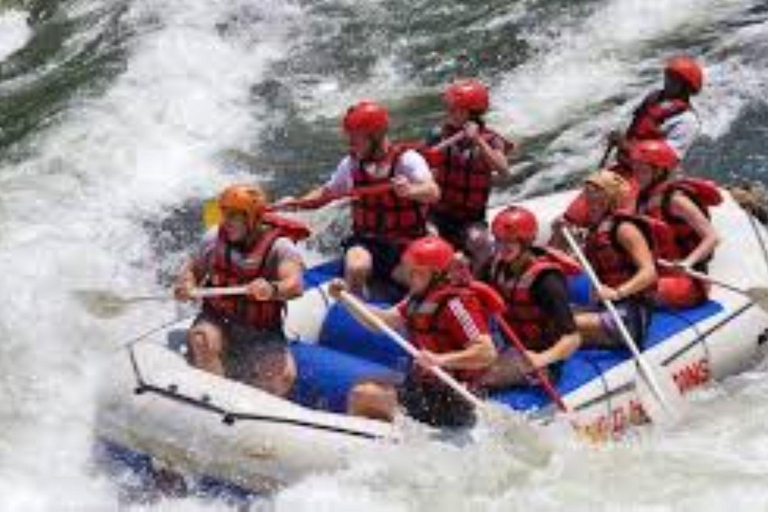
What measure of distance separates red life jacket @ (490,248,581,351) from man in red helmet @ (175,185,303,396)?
96 cm

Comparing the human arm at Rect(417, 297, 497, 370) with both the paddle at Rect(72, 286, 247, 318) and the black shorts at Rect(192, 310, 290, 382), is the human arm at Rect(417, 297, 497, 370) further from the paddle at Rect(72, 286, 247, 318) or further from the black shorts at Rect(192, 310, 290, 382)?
the paddle at Rect(72, 286, 247, 318)

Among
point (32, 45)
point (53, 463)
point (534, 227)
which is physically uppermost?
point (534, 227)

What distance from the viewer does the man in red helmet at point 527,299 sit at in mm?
7312

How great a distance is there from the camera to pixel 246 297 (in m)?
7.54

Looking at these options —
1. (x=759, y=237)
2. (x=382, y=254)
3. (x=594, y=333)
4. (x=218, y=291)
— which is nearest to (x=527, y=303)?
(x=594, y=333)

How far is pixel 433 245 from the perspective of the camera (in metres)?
6.98

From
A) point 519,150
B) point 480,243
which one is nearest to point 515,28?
point 519,150

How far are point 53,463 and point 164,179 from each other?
487 centimetres

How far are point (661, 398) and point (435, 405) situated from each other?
49.8 inches

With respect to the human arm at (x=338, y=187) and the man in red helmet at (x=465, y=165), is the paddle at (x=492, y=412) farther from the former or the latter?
the man in red helmet at (x=465, y=165)

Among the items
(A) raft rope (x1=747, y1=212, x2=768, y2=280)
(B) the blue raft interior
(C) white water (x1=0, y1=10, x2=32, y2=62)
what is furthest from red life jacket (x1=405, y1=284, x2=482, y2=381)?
(C) white water (x1=0, y1=10, x2=32, y2=62)

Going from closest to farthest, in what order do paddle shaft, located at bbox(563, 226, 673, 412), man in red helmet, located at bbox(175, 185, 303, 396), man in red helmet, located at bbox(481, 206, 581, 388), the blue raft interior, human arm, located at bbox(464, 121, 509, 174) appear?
man in red helmet, located at bbox(481, 206, 581, 388) → man in red helmet, located at bbox(175, 185, 303, 396) → the blue raft interior → paddle shaft, located at bbox(563, 226, 673, 412) → human arm, located at bbox(464, 121, 509, 174)

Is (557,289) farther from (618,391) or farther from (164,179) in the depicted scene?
(164,179)

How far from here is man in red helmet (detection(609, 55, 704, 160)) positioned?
30.2ft
